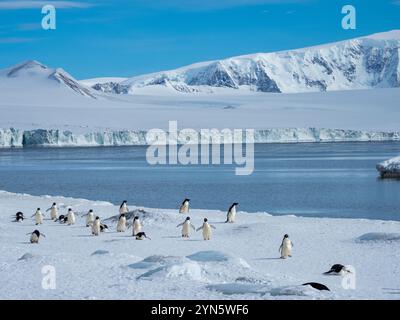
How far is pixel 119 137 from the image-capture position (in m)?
103

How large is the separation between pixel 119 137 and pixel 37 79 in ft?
218

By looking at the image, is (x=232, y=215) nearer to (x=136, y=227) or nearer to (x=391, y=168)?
(x=136, y=227)

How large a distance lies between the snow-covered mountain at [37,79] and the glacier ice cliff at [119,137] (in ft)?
180

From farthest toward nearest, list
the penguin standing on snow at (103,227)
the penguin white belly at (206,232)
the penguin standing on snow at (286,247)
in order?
the penguin standing on snow at (103,227), the penguin white belly at (206,232), the penguin standing on snow at (286,247)

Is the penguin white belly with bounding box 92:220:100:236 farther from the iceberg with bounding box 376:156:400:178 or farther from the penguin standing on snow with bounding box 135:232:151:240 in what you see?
the iceberg with bounding box 376:156:400:178

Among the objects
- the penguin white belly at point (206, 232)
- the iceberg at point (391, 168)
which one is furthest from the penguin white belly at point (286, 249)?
the iceberg at point (391, 168)

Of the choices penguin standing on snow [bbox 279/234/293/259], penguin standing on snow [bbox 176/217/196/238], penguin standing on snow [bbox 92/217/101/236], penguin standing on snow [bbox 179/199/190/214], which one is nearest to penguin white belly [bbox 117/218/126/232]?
penguin standing on snow [bbox 92/217/101/236]

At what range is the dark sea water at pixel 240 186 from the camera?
3130 centimetres

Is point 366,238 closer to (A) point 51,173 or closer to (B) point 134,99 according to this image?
(A) point 51,173

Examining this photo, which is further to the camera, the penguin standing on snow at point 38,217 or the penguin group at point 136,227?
the penguin standing on snow at point 38,217

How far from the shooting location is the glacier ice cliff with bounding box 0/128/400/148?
96312 millimetres

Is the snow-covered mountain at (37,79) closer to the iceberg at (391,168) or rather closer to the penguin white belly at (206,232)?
the iceberg at (391,168)

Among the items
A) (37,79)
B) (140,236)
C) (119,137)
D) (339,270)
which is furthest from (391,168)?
(37,79)

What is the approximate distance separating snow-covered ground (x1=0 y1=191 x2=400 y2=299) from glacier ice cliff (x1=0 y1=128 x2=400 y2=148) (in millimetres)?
74250
